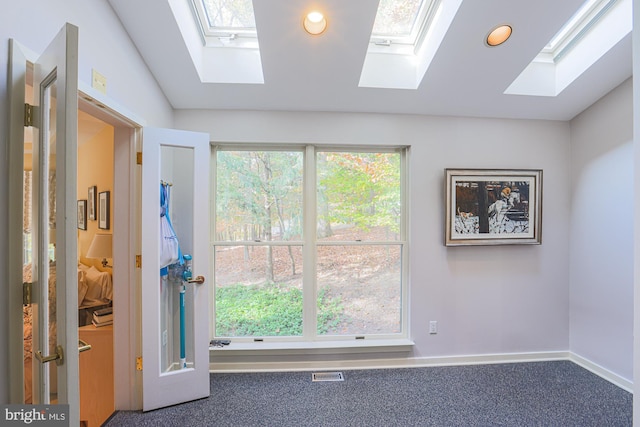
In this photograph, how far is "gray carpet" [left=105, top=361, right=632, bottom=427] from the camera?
1.88 m

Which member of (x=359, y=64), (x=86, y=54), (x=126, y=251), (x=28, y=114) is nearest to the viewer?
(x=28, y=114)

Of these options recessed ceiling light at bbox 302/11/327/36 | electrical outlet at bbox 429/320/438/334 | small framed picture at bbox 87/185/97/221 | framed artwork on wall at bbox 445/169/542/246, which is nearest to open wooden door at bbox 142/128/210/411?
recessed ceiling light at bbox 302/11/327/36

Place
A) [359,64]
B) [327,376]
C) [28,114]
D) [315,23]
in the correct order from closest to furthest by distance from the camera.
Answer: [28,114], [315,23], [359,64], [327,376]

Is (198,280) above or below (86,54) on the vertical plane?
below

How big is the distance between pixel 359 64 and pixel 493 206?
1744 millimetres

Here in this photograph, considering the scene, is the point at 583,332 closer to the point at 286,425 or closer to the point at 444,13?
the point at 286,425

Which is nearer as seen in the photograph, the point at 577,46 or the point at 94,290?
the point at 577,46

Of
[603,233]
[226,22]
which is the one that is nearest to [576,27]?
[603,233]

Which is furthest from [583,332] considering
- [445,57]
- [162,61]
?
Result: [162,61]

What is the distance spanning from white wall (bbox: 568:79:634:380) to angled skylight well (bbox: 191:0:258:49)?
2.99 metres

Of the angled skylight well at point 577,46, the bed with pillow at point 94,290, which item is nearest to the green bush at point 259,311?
the bed with pillow at point 94,290

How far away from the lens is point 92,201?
2773mm

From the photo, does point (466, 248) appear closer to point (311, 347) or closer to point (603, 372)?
point (603, 372)

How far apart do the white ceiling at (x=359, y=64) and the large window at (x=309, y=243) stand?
481mm
